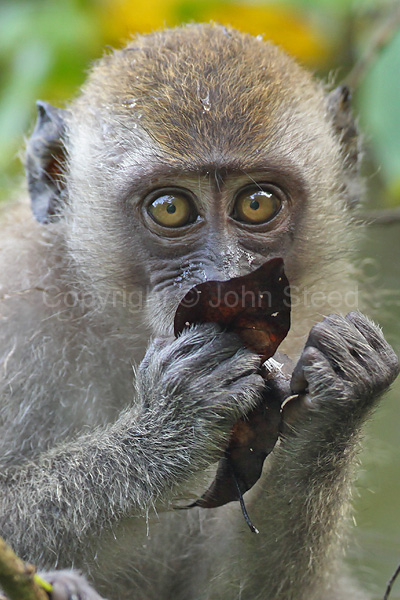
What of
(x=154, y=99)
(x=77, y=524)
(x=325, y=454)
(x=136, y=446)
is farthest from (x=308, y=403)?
(x=154, y=99)

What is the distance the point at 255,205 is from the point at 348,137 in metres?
1.28

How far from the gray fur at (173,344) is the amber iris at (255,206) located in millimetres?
59

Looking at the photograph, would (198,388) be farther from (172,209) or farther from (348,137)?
(348,137)

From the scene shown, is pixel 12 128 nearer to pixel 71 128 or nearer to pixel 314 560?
pixel 71 128

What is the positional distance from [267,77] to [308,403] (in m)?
1.94

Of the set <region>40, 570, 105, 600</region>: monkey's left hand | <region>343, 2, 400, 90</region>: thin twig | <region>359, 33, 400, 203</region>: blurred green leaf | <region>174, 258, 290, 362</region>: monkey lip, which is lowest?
<region>40, 570, 105, 600</region>: monkey's left hand

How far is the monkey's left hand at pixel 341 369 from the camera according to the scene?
11.0 feet

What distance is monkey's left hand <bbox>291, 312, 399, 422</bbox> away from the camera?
3367 mm

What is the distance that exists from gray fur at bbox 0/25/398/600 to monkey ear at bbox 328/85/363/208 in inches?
1.5

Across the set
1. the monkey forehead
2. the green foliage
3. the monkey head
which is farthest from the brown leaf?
the green foliage

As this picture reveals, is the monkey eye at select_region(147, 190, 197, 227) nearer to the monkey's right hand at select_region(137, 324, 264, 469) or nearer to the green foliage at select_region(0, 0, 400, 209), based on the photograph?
the monkey's right hand at select_region(137, 324, 264, 469)

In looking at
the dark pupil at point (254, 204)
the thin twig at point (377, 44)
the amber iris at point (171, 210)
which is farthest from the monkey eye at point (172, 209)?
the thin twig at point (377, 44)

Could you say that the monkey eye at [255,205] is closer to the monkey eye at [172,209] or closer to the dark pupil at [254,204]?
the dark pupil at [254,204]

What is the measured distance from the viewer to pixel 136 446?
3.76 metres
